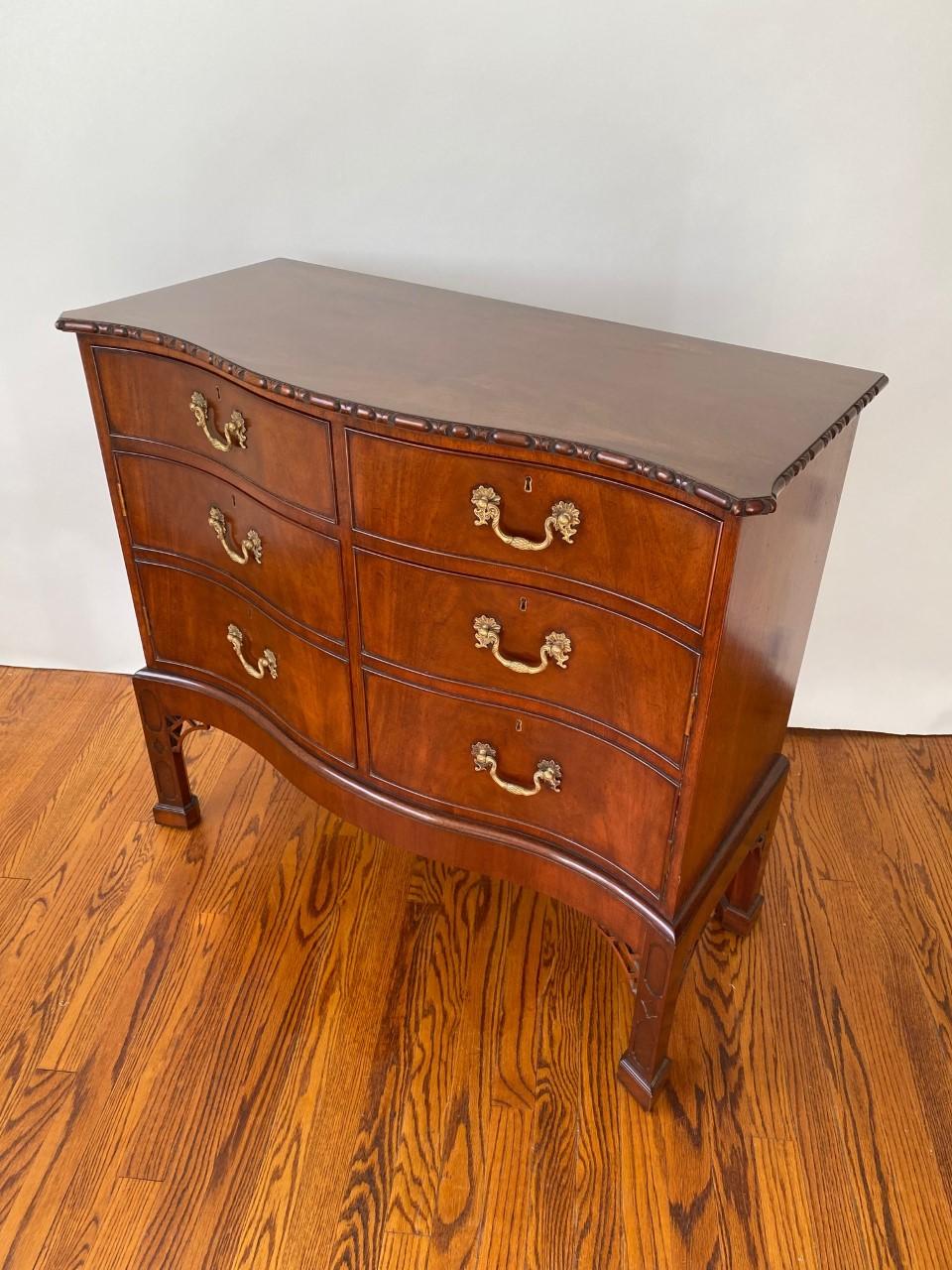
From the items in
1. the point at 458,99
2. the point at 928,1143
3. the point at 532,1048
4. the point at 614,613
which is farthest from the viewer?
the point at 458,99

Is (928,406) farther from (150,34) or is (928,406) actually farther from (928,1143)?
(150,34)

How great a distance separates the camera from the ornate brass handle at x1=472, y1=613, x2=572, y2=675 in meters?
1.18

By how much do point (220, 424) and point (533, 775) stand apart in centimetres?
63

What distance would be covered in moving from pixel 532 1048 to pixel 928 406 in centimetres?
129

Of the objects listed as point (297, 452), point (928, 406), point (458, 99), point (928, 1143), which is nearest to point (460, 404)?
point (297, 452)

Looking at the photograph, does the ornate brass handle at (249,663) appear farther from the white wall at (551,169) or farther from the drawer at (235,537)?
the white wall at (551,169)

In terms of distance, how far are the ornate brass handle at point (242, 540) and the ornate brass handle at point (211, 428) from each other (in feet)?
0.37

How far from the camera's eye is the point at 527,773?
4.33ft

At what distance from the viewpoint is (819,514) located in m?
1.26

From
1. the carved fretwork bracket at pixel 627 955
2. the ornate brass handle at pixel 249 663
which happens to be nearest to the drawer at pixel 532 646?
the ornate brass handle at pixel 249 663

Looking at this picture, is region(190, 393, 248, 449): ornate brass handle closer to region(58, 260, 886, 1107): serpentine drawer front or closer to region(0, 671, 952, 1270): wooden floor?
region(58, 260, 886, 1107): serpentine drawer front

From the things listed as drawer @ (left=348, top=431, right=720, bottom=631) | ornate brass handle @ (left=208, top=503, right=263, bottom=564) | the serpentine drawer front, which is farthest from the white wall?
drawer @ (left=348, top=431, right=720, bottom=631)

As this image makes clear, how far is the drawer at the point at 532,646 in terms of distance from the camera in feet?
3.68

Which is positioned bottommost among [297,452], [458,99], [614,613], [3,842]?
[3,842]
